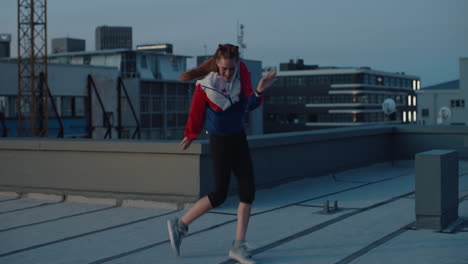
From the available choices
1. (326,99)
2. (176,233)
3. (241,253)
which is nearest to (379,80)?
(326,99)

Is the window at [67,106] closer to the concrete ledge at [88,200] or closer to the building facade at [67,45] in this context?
the building facade at [67,45]

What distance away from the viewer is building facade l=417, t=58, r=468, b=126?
348 feet

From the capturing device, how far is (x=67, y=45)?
117 meters

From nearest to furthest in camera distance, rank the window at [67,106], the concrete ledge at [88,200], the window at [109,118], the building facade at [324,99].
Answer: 1. the concrete ledge at [88,200]
2. the window at [67,106]
3. the window at [109,118]
4. the building facade at [324,99]

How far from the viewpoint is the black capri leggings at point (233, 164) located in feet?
17.6

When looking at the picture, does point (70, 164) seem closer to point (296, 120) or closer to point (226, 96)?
point (226, 96)

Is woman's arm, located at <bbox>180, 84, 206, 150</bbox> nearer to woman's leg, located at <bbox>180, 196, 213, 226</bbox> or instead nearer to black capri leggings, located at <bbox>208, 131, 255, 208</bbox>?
black capri leggings, located at <bbox>208, 131, 255, 208</bbox>

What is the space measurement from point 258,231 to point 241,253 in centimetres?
132

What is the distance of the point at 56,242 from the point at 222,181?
69.3 inches

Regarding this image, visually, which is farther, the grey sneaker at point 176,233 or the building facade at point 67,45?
the building facade at point 67,45

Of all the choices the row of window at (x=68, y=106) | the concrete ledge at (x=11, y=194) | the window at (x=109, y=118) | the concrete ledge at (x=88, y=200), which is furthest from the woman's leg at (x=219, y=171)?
the window at (x=109, y=118)

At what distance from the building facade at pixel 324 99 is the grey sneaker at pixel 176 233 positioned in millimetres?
115237

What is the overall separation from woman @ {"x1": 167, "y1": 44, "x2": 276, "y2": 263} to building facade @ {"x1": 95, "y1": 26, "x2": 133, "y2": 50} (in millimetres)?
142175

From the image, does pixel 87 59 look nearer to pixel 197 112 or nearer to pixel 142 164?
pixel 142 164
